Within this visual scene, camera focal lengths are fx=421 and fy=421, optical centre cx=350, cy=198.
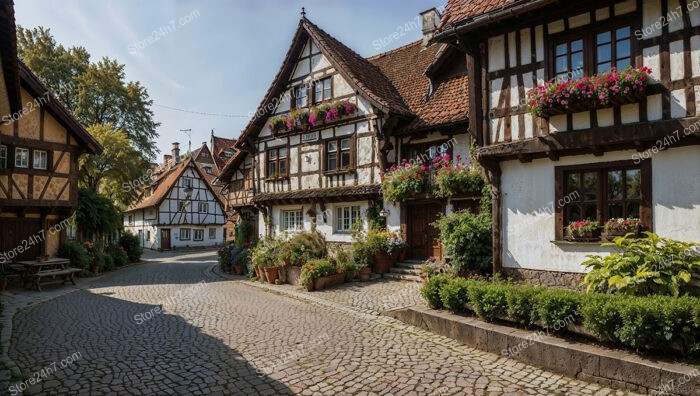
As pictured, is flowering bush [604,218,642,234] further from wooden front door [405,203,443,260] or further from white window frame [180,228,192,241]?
white window frame [180,228,192,241]

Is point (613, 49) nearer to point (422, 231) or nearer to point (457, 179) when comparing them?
point (457, 179)

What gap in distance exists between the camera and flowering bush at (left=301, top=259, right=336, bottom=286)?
13.3 m

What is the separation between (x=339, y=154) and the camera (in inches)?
691

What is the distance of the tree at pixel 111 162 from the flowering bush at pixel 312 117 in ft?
37.1

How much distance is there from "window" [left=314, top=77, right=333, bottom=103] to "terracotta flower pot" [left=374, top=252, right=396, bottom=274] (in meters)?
7.32

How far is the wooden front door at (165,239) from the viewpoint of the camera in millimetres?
41344

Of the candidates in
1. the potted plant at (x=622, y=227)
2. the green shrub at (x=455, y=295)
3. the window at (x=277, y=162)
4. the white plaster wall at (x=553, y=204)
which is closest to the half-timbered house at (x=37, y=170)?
the window at (x=277, y=162)

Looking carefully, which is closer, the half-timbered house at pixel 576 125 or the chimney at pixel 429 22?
the half-timbered house at pixel 576 125

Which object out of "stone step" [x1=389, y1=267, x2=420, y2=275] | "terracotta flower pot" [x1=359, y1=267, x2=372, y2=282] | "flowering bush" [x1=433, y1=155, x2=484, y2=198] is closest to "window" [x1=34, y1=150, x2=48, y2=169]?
"terracotta flower pot" [x1=359, y1=267, x2=372, y2=282]

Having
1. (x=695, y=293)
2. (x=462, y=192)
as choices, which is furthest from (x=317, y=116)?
(x=695, y=293)

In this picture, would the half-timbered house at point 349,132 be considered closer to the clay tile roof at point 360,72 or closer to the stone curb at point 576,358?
the clay tile roof at point 360,72

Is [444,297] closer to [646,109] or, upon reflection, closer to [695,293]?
[695,293]

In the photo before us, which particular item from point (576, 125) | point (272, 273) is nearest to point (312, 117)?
point (272, 273)

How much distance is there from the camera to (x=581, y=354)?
20.0ft
